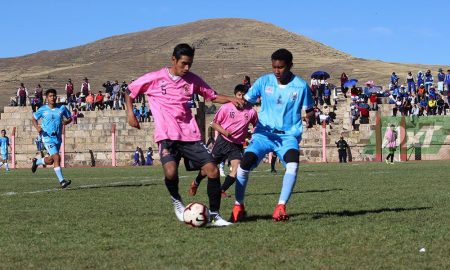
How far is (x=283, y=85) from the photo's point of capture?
10203 millimetres

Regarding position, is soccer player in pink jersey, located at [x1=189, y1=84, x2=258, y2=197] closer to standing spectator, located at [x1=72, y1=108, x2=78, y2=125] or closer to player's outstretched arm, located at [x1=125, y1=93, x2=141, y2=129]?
player's outstretched arm, located at [x1=125, y1=93, x2=141, y2=129]

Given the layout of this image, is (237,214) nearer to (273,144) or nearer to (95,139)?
(273,144)

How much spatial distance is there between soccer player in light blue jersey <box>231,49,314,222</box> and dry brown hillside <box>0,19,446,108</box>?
71.7 metres

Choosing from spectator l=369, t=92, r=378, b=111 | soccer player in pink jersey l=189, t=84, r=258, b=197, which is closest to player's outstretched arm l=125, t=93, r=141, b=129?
soccer player in pink jersey l=189, t=84, r=258, b=197

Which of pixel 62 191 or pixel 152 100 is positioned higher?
pixel 152 100

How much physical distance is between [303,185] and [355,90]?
90.2 feet

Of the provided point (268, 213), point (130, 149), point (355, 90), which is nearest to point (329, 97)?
point (355, 90)

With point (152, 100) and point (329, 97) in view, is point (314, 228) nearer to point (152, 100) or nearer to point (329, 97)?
point (152, 100)

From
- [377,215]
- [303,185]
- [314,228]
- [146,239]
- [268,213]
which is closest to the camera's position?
[146,239]

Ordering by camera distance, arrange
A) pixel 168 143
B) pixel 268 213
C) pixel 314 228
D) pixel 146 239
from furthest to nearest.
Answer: pixel 268 213, pixel 168 143, pixel 314 228, pixel 146 239

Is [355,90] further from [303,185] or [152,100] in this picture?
[152,100]

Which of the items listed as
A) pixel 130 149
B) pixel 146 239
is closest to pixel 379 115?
pixel 130 149

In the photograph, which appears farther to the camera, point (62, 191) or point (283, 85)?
point (62, 191)

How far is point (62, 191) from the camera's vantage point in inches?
683
